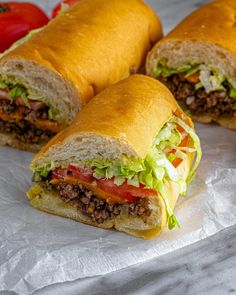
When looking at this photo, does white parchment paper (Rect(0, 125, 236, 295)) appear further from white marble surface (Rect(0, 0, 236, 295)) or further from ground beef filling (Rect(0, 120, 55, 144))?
ground beef filling (Rect(0, 120, 55, 144))

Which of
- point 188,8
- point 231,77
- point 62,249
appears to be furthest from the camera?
point 188,8

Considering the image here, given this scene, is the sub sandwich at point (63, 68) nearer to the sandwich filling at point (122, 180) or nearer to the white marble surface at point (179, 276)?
the sandwich filling at point (122, 180)

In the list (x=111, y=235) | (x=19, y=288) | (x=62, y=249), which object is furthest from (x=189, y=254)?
(x=19, y=288)

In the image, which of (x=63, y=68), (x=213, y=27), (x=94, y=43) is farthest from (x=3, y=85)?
(x=213, y=27)

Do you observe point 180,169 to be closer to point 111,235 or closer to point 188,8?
point 111,235

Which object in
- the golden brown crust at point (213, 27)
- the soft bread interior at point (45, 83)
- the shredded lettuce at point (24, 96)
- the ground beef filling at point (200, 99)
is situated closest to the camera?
the soft bread interior at point (45, 83)

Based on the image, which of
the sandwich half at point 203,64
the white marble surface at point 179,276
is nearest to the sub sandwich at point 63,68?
the sandwich half at point 203,64
